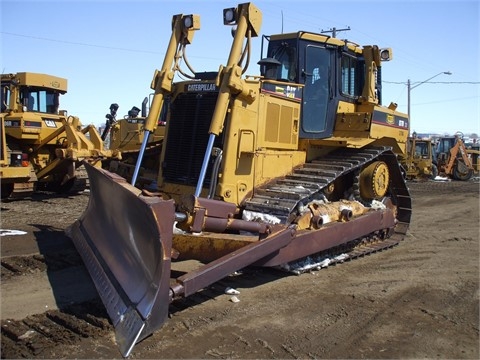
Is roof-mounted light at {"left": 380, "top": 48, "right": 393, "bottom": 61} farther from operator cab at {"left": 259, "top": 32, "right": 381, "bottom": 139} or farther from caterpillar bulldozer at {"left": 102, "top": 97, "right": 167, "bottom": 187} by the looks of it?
caterpillar bulldozer at {"left": 102, "top": 97, "right": 167, "bottom": 187}

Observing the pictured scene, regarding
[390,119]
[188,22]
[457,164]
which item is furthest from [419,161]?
[188,22]

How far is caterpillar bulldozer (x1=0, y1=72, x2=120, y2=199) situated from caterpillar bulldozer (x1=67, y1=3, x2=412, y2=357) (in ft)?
15.8

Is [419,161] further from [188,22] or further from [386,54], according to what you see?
[188,22]

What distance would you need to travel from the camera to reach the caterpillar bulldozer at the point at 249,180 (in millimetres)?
4453

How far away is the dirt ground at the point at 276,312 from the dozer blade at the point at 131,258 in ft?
0.52

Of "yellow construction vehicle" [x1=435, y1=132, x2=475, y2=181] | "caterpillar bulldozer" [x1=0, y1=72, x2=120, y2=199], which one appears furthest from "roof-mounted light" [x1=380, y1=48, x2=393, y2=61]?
"yellow construction vehicle" [x1=435, y1=132, x2=475, y2=181]

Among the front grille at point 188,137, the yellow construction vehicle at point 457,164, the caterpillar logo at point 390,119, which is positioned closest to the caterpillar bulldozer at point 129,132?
the front grille at point 188,137

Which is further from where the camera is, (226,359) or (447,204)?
(447,204)

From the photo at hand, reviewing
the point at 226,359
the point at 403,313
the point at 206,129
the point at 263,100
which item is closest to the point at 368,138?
the point at 263,100

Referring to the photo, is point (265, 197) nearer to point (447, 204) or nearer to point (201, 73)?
point (201, 73)

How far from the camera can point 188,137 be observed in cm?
660

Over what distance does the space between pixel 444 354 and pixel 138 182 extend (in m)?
4.67

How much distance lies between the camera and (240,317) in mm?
4688

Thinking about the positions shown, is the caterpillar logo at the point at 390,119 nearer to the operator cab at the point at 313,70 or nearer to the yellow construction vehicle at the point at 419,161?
the operator cab at the point at 313,70
